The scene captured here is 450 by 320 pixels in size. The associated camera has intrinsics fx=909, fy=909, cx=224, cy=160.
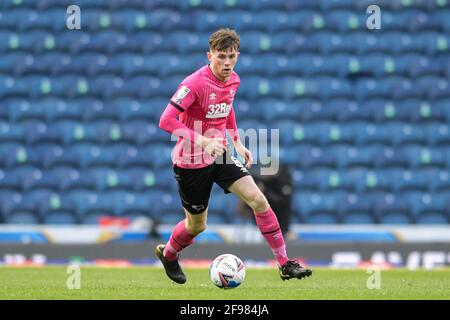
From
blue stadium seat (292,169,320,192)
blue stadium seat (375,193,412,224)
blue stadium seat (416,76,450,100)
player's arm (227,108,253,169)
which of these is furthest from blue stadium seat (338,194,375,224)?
player's arm (227,108,253,169)

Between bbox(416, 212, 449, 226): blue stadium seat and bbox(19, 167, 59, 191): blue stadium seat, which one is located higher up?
bbox(19, 167, 59, 191): blue stadium seat

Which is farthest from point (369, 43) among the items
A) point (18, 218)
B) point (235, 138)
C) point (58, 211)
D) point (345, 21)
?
point (235, 138)

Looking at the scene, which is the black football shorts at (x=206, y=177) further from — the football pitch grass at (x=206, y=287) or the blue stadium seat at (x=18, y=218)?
the blue stadium seat at (x=18, y=218)

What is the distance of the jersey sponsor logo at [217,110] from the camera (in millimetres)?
7959

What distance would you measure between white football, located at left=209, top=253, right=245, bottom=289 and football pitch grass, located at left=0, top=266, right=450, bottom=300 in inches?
3.1

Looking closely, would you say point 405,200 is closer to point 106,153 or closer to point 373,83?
point 373,83

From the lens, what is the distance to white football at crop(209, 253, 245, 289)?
25.8 feet

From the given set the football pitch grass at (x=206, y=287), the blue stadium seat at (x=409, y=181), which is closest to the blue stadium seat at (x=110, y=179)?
the blue stadium seat at (x=409, y=181)

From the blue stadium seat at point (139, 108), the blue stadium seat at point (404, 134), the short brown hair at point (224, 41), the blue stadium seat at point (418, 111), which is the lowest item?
the blue stadium seat at point (404, 134)

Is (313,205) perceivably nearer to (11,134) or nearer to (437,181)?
(437,181)

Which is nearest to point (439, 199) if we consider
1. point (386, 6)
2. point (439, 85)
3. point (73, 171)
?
point (439, 85)

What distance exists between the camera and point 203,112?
796cm

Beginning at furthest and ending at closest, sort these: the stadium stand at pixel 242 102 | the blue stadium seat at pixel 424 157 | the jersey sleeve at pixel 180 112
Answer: the blue stadium seat at pixel 424 157
the stadium stand at pixel 242 102
the jersey sleeve at pixel 180 112

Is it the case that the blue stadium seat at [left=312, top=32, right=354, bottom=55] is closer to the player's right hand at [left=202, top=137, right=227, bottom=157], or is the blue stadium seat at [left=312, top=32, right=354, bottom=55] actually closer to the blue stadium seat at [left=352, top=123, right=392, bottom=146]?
the blue stadium seat at [left=352, top=123, right=392, bottom=146]
